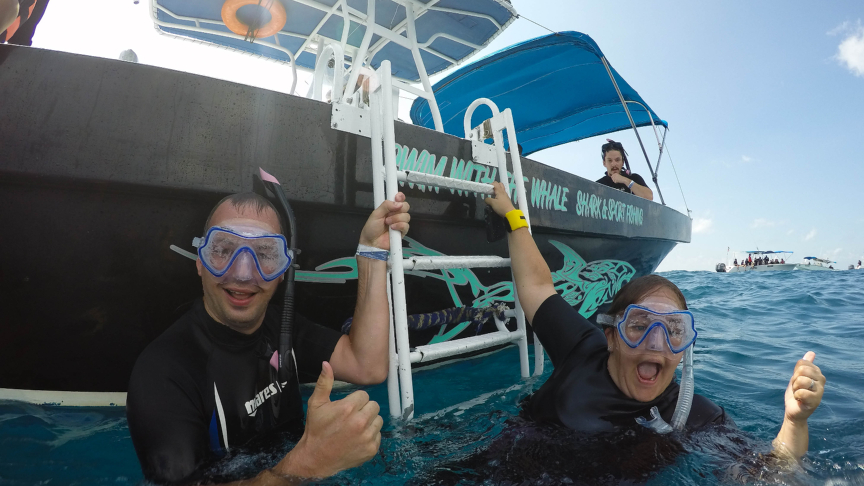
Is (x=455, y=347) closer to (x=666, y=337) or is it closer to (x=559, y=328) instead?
(x=559, y=328)

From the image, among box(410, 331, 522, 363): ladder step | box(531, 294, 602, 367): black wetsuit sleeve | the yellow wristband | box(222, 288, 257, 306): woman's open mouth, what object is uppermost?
the yellow wristband

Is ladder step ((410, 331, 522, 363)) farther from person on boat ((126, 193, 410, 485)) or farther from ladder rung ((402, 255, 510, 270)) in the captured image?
ladder rung ((402, 255, 510, 270))

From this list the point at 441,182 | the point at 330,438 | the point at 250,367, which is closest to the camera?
the point at 330,438

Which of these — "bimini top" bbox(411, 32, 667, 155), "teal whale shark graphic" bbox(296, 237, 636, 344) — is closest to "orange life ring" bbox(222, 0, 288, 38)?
"bimini top" bbox(411, 32, 667, 155)

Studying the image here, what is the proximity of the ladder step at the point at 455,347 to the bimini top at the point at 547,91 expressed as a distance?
343 centimetres

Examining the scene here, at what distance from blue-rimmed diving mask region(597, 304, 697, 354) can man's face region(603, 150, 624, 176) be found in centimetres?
362

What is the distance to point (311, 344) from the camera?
190 cm

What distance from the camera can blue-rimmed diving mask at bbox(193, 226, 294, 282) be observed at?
150 centimetres

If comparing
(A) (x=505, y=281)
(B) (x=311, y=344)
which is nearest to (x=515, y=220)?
(A) (x=505, y=281)

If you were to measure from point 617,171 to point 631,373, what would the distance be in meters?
3.75

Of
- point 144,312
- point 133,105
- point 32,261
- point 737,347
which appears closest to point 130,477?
point 144,312

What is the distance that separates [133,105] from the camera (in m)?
1.67

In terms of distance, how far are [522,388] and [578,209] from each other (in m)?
1.51

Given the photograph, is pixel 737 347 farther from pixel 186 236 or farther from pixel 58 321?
pixel 58 321
